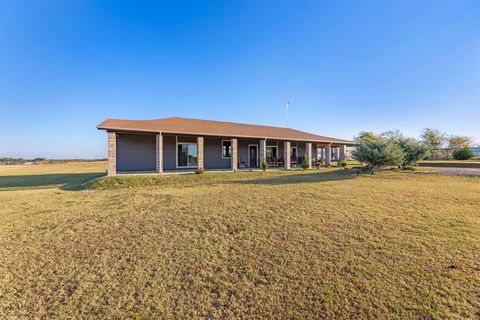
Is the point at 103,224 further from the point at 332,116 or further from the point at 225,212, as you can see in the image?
the point at 332,116

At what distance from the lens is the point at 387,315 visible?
217 cm

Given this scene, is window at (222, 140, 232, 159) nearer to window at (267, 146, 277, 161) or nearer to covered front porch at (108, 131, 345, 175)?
covered front porch at (108, 131, 345, 175)

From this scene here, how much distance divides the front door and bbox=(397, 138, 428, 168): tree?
10.8 m

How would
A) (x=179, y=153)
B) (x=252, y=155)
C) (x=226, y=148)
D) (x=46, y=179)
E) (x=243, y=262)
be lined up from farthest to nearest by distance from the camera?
(x=252, y=155) < (x=226, y=148) < (x=179, y=153) < (x=46, y=179) < (x=243, y=262)

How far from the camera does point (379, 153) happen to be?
495 inches

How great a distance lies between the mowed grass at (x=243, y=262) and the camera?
2.33 metres

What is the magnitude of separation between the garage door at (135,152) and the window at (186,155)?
5.82 feet

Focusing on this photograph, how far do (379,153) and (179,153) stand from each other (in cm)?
1313

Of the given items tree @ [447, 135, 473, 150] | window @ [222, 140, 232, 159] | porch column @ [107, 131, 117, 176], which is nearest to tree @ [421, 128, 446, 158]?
tree @ [447, 135, 473, 150]

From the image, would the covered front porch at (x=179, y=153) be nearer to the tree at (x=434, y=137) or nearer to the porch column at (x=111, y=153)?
the porch column at (x=111, y=153)

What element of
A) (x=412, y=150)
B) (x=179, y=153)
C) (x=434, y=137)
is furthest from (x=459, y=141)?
(x=179, y=153)

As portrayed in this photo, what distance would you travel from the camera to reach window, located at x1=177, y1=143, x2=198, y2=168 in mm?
15438

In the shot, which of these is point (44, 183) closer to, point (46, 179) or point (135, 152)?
point (46, 179)

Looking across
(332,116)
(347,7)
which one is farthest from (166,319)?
(332,116)
